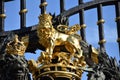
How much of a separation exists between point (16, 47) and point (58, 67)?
1.75 feet

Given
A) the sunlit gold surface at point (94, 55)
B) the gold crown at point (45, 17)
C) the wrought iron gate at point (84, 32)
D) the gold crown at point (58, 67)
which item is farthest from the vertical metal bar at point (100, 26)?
the gold crown at point (45, 17)

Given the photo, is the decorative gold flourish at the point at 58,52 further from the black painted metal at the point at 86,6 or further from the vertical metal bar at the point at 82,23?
the black painted metal at the point at 86,6

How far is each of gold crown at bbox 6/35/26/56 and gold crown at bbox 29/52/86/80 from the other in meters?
0.18

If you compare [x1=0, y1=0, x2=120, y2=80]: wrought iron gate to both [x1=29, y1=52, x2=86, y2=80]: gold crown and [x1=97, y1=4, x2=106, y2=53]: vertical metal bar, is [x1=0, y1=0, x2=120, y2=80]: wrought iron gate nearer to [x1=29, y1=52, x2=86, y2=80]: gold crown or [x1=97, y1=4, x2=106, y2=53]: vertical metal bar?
[x1=97, y1=4, x2=106, y2=53]: vertical metal bar

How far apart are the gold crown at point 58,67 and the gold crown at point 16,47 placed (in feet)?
0.60

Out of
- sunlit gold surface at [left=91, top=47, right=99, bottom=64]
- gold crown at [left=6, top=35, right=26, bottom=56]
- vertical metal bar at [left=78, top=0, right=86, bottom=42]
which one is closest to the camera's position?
gold crown at [left=6, top=35, right=26, bottom=56]

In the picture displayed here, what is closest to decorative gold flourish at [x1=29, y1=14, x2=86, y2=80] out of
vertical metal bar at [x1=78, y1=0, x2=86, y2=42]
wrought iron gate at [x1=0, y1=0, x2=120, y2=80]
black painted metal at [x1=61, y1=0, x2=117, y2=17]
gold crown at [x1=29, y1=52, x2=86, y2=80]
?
gold crown at [x1=29, y1=52, x2=86, y2=80]

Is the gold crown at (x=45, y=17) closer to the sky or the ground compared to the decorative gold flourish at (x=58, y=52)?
closer to the sky

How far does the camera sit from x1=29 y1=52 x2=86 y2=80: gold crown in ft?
29.8

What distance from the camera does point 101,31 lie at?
10.2 meters

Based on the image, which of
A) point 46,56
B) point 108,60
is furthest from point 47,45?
point 108,60

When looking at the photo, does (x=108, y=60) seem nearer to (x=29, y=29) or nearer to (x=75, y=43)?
(x=75, y=43)

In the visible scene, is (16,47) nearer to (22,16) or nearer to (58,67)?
(58,67)

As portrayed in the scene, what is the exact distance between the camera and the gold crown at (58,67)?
9078mm
